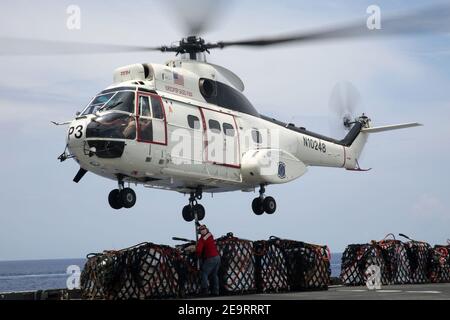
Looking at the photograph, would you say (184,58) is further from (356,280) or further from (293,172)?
(356,280)

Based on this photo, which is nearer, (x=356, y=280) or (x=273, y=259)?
(x=273, y=259)

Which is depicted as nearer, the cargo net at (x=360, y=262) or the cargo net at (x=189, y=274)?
the cargo net at (x=189, y=274)

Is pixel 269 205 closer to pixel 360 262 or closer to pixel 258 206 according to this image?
pixel 258 206

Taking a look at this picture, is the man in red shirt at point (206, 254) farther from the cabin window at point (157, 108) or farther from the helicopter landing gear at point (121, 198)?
the cabin window at point (157, 108)

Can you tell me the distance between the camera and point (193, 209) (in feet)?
77.4

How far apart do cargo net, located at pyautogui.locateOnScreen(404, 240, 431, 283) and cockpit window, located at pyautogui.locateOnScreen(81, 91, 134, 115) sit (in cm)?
1041

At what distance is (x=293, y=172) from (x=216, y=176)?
13.0 feet

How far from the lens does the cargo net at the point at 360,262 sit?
21.5 m

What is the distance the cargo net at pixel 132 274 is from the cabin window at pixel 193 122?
16.4 feet

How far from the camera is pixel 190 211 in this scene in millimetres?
24219

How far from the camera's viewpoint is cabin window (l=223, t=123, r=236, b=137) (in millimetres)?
21881

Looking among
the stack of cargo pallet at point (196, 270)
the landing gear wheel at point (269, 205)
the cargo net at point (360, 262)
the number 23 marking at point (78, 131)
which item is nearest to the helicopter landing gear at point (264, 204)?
the landing gear wheel at point (269, 205)
